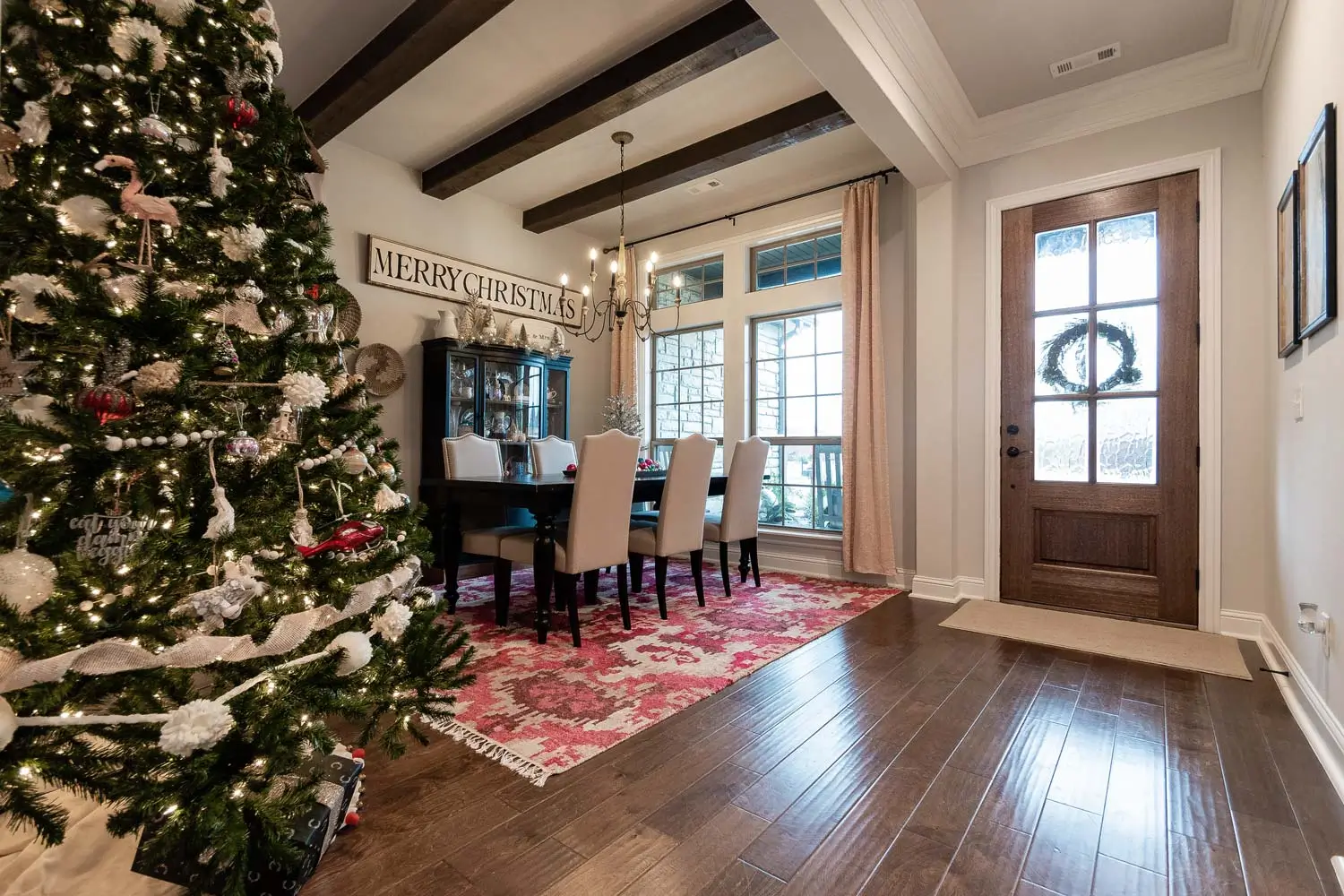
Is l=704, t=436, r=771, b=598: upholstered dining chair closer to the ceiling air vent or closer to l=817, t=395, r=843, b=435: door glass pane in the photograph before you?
l=817, t=395, r=843, b=435: door glass pane

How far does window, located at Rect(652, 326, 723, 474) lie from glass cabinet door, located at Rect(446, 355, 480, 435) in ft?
5.26

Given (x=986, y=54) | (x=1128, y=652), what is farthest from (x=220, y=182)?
(x=1128, y=652)

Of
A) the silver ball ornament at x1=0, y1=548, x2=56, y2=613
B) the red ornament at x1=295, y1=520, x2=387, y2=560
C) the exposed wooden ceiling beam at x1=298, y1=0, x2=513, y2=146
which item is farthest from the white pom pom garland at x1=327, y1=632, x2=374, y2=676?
the exposed wooden ceiling beam at x1=298, y1=0, x2=513, y2=146

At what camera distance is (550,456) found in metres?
4.25

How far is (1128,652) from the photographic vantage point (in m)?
2.69

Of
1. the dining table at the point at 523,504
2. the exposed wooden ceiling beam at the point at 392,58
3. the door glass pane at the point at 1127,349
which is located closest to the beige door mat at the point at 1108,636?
the door glass pane at the point at 1127,349

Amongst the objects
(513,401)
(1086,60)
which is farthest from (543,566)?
(1086,60)

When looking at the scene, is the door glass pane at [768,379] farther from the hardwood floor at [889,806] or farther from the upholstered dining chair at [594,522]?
the hardwood floor at [889,806]

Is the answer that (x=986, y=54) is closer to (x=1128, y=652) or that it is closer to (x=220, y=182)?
(x=1128, y=652)

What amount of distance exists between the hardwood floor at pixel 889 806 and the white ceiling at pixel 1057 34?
9.48 ft

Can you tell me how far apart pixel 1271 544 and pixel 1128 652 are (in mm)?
844

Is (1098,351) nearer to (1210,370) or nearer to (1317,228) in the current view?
(1210,370)

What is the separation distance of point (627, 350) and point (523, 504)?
280cm

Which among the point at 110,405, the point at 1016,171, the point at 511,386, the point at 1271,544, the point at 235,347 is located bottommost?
the point at 1271,544
